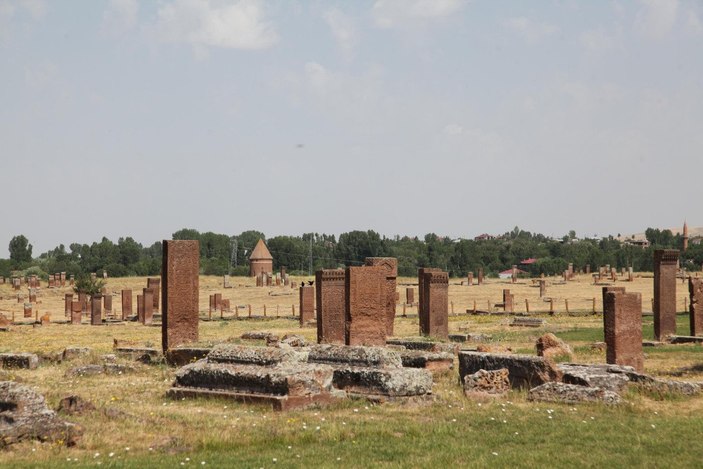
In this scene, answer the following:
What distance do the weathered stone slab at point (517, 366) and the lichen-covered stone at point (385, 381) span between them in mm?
1881

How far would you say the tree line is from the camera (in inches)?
3875

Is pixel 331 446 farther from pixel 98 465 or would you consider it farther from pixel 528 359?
pixel 528 359

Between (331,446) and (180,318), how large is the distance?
10.1 meters

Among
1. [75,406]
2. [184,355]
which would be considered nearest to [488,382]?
[75,406]

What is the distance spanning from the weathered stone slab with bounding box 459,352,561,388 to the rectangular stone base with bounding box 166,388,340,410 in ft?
10.6

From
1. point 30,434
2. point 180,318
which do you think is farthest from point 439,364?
point 30,434

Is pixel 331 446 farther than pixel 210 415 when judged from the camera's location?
No

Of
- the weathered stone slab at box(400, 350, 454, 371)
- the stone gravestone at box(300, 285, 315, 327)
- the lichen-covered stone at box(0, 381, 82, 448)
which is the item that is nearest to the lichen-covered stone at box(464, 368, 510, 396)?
the weathered stone slab at box(400, 350, 454, 371)

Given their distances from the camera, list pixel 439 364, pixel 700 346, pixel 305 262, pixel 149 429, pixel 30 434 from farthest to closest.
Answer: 1. pixel 305 262
2. pixel 700 346
3. pixel 439 364
4. pixel 149 429
5. pixel 30 434

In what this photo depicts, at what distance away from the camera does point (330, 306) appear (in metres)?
23.0

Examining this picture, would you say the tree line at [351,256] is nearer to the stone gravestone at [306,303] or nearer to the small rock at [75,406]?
the stone gravestone at [306,303]

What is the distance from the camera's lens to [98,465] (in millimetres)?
8336

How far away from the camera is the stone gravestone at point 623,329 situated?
656 inches

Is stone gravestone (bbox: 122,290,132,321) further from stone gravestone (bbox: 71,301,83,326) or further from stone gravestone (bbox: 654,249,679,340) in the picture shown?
stone gravestone (bbox: 654,249,679,340)
